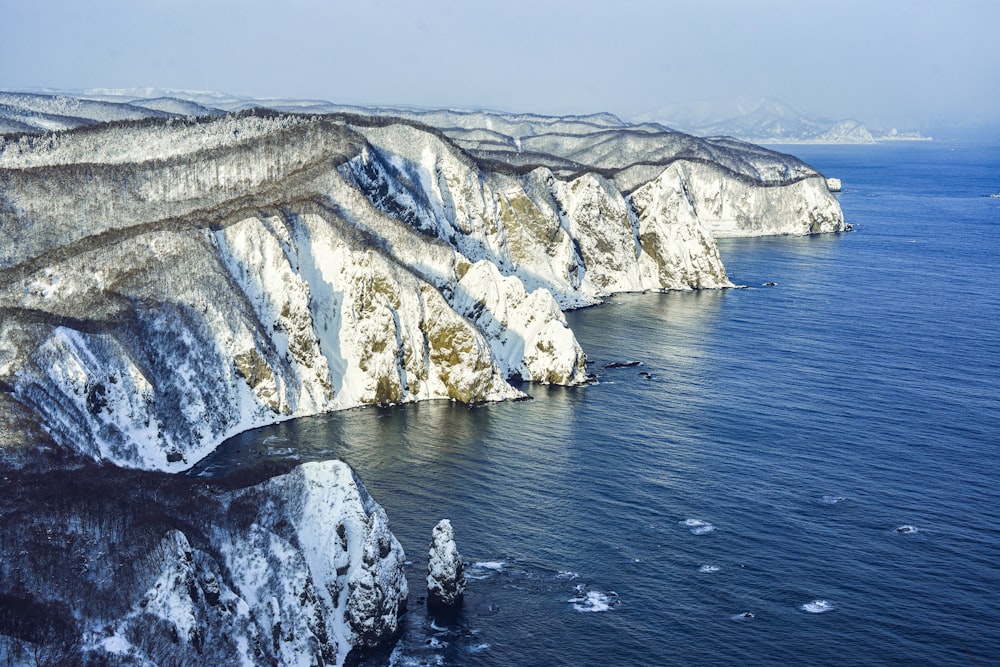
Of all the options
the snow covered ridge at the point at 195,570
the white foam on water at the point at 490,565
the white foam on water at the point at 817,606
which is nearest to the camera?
the snow covered ridge at the point at 195,570

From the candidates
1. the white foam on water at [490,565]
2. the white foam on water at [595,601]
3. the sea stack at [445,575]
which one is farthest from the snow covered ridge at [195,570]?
the white foam on water at [595,601]

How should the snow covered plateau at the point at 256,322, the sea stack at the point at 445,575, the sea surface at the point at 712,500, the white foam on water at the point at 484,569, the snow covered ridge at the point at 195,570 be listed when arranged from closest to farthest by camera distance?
the snow covered ridge at the point at 195,570, the snow covered plateau at the point at 256,322, the sea surface at the point at 712,500, the sea stack at the point at 445,575, the white foam on water at the point at 484,569

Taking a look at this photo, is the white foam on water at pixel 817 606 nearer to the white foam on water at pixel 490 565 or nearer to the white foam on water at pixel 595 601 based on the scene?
the white foam on water at pixel 595 601

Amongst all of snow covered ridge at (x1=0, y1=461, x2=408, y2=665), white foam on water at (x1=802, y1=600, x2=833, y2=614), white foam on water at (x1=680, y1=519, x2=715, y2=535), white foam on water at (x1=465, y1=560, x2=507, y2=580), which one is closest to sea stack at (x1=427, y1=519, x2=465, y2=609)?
snow covered ridge at (x1=0, y1=461, x2=408, y2=665)

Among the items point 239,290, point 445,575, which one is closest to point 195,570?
point 445,575

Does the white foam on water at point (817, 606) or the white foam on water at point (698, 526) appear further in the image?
the white foam on water at point (698, 526)

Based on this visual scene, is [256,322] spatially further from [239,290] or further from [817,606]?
[817,606]
